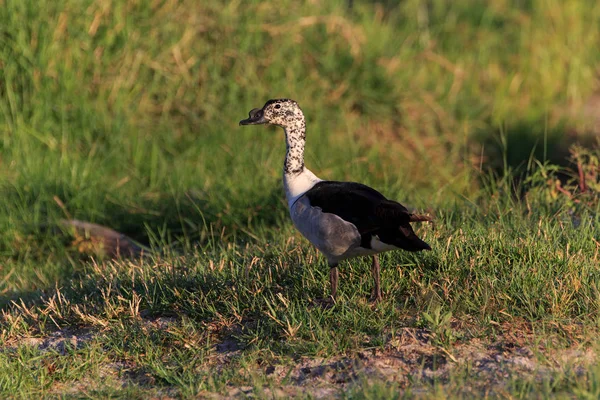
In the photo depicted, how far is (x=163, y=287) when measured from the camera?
196 inches

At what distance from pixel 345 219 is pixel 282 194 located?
249cm

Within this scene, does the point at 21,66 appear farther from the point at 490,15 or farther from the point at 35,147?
the point at 490,15

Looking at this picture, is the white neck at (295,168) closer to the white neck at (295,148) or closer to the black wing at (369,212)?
the white neck at (295,148)

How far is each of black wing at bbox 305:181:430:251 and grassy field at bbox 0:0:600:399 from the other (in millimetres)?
379

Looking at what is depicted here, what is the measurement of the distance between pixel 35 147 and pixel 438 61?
13.6 feet

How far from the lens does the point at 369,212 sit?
429cm

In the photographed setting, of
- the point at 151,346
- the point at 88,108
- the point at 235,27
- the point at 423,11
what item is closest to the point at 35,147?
the point at 88,108

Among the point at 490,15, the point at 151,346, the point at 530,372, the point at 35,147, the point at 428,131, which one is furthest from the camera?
the point at 490,15

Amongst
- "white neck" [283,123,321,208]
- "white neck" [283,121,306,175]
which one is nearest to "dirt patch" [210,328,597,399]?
"white neck" [283,123,321,208]

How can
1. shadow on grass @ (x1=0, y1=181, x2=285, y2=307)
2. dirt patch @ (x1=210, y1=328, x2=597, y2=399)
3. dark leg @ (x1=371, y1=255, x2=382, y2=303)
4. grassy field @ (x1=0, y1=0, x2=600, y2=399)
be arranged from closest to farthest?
dirt patch @ (x1=210, y1=328, x2=597, y2=399), grassy field @ (x1=0, y1=0, x2=600, y2=399), dark leg @ (x1=371, y1=255, x2=382, y2=303), shadow on grass @ (x1=0, y1=181, x2=285, y2=307)

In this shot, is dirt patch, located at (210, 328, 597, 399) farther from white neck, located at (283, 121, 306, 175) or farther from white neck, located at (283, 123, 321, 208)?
white neck, located at (283, 121, 306, 175)

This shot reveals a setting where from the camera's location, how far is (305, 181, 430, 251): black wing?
4.16 metres

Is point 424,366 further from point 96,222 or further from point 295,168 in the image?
point 96,222

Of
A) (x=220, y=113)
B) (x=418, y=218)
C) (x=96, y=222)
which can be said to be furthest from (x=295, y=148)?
(x=220, y=113)
